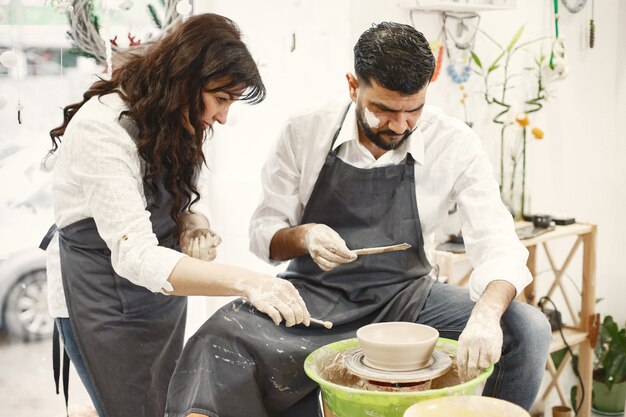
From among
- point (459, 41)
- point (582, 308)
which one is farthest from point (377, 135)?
point (582, 308)

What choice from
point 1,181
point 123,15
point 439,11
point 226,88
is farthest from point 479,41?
point 1,181

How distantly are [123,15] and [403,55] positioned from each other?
1.21 m

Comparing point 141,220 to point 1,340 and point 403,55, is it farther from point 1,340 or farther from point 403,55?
point 1,340

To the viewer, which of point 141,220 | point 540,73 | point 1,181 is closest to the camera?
point 141,220

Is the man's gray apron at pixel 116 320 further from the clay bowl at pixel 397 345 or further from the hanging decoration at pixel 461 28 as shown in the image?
the hanging decoration at pixel 461 28

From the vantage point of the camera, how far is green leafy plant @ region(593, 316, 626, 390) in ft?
13.6

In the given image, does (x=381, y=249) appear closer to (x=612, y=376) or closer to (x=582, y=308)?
(x=582, y=308)

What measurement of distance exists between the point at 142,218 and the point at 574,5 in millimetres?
3081

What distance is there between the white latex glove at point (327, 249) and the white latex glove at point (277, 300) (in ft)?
0.74

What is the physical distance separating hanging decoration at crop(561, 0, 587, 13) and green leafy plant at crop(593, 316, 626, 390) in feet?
5.46

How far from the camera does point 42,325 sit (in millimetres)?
2832

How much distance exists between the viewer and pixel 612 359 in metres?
4.15

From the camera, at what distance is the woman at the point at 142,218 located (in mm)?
1967

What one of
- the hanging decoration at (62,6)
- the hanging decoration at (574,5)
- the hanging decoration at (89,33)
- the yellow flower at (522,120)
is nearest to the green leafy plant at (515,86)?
the yellow flower at (522,120)
